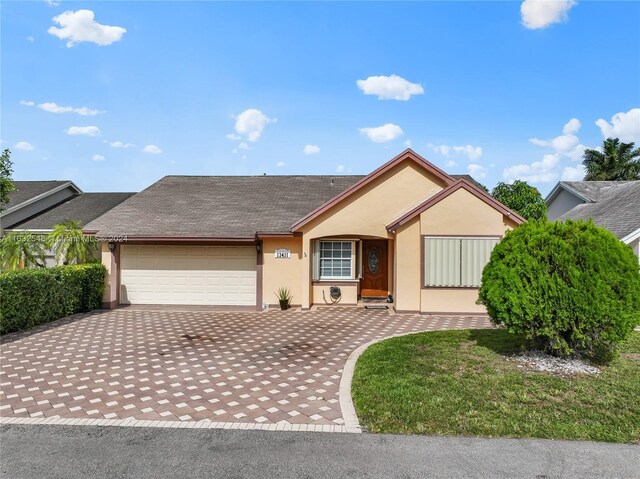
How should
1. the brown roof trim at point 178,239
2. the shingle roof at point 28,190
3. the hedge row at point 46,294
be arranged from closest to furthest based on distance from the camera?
the hedge row at point 46,294, the brown roof trim at point 178,239, the shingle roof at point 28,190

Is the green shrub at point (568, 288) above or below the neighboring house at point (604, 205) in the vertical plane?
below

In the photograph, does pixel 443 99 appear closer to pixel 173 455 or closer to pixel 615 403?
pixel 615 403

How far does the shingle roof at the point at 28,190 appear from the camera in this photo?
72.0ft

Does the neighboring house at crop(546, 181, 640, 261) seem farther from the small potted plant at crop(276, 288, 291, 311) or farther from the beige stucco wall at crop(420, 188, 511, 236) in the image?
the small potted plant at crop(276, 288, 291, 311)

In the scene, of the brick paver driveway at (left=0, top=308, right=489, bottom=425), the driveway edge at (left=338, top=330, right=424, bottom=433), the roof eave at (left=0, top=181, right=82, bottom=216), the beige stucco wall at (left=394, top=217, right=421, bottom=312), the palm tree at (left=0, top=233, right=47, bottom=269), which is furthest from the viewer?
the roof eave at (left=0, top=181, right=82, bottom=216)

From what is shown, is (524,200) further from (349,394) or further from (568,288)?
(349,394)

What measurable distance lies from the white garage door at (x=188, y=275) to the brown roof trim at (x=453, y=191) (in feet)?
20.3

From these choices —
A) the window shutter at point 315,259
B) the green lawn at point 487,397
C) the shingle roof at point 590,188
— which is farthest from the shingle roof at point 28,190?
the shingle roof at point 590,188

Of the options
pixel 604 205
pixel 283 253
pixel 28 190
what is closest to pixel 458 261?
pixel 283 253

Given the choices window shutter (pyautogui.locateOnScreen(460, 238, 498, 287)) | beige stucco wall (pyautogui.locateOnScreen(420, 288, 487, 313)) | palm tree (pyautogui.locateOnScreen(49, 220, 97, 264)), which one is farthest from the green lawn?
palm tree (pyautogui.locateOnScreen(49, 220, 97, 264))

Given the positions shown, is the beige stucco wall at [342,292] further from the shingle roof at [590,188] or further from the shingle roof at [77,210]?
the shingle roof at [590,188]

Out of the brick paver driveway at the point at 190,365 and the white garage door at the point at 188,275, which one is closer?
the brick paver driveway at the point at 190,365

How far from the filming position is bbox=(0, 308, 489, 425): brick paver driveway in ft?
19.7

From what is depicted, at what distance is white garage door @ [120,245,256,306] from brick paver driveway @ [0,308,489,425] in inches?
75.2
